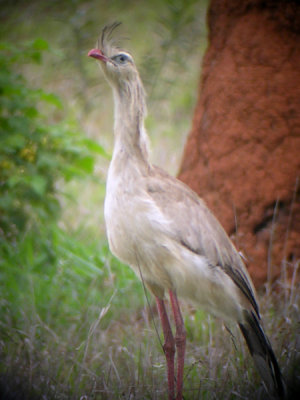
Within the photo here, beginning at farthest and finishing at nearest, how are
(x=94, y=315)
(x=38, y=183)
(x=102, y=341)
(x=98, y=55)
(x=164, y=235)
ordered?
(x=38, y=183)
(x=94, y=315)
(x=102, y=341)
(x=98, y=55)
(x=164, y=235)

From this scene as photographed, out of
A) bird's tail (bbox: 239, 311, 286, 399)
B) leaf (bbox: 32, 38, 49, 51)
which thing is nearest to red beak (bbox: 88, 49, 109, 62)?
leaf (bbox: 32, 38, 49, 51)

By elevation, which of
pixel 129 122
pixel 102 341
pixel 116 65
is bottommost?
pixel 102 341

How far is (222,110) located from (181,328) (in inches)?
63.8

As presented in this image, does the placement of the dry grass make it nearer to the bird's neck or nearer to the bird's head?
the bird's neck

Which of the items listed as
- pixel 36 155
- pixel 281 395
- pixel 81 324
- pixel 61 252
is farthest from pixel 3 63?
pixel 281 395

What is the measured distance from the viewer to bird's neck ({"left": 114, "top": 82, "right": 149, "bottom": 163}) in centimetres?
224

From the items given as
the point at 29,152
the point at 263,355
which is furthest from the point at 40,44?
the point at 263,355

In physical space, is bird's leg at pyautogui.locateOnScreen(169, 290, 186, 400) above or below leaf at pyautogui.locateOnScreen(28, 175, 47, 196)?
below

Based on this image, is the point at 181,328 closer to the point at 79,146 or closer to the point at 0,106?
the point at 79,146

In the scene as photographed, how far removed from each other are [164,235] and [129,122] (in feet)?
1.94

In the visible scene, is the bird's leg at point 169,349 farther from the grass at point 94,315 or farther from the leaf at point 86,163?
the leaf at point 86,163

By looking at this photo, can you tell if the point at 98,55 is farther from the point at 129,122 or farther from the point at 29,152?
the point at 29,152

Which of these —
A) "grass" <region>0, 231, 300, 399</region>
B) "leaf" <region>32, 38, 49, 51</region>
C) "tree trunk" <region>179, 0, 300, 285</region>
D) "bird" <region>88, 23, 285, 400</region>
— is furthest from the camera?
"leaf" <region>32, 38, 49, 51</region>

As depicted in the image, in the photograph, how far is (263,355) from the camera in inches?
91.4
